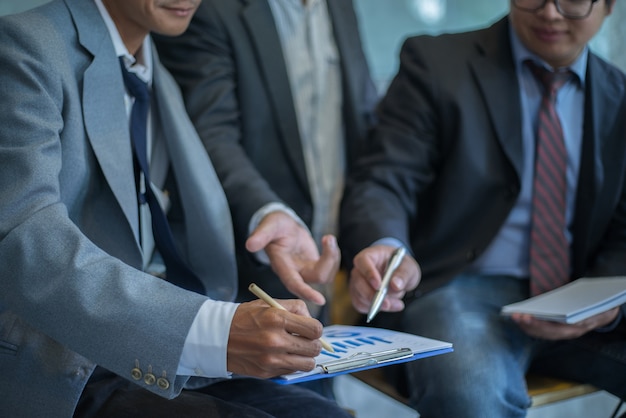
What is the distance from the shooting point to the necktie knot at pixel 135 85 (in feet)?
5.06

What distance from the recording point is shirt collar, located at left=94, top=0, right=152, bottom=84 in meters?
1.53

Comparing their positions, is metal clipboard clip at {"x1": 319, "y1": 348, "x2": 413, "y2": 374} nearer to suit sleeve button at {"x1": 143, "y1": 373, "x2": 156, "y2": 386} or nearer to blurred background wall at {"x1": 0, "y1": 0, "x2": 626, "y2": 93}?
suit sleeve button at {"x1": 143, "y1": 373, "x2": 156, "y2": 386}

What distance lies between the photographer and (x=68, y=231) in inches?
47.2

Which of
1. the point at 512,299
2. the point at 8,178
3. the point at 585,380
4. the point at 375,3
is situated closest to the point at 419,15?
the point at 375,3

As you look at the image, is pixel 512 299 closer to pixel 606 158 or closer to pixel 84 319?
pixel 606 158

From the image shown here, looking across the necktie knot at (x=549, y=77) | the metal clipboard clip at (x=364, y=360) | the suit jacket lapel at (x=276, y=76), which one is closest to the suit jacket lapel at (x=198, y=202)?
the suit jacket lapel at (x=276, y=76)

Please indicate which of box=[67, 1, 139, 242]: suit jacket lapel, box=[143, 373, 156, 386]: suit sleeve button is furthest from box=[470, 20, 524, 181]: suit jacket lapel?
box=[143, 373, 156, 386]: suit sleeve button

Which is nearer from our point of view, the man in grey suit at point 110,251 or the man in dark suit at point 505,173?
the man in grey suit at point 110,251

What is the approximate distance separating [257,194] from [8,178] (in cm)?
65

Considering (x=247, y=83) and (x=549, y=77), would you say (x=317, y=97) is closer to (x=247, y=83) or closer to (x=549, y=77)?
(x=247, y=83)

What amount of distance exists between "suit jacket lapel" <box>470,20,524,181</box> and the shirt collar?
81cm

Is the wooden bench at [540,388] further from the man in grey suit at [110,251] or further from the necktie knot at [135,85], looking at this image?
the necktie knot at [135,85]

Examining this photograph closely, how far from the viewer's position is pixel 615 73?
6.78 feet

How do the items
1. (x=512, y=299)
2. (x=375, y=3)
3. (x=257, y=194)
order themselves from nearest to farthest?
1. (x=257, y=194)
2. (x=512, y=299)
3. (x=375, y=3)
